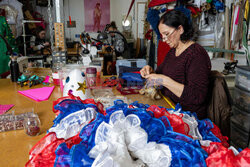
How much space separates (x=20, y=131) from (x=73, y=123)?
41cm

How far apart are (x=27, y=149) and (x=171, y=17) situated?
4.29 ft

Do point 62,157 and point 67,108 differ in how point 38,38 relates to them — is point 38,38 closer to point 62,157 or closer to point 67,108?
point 67,108

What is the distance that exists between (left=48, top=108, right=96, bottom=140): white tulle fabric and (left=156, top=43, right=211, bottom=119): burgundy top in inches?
36.2

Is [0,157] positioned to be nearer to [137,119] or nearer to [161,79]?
[137,119]

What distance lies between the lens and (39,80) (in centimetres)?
182

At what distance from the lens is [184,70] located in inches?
62.8

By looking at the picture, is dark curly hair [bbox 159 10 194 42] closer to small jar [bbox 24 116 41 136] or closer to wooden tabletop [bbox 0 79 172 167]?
wooden tabletop [bbox 0 79 172 167]

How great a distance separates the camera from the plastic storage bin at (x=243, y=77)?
69.0 inches

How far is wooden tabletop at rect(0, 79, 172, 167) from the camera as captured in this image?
0.74 m

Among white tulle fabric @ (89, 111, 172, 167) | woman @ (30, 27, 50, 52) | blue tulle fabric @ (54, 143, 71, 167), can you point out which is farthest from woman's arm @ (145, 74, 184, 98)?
woman @ (30, 27, 50, 52)

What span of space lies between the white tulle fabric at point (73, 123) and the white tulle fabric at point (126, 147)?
0.52 feet

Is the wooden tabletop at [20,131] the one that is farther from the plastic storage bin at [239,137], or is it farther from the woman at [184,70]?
the plastic storage bin at [239,137]

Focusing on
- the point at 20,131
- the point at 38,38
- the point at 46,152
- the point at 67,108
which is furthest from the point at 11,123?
the point at 38,38

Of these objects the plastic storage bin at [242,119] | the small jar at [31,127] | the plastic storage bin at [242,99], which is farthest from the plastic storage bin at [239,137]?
the small jar at [31,127]
